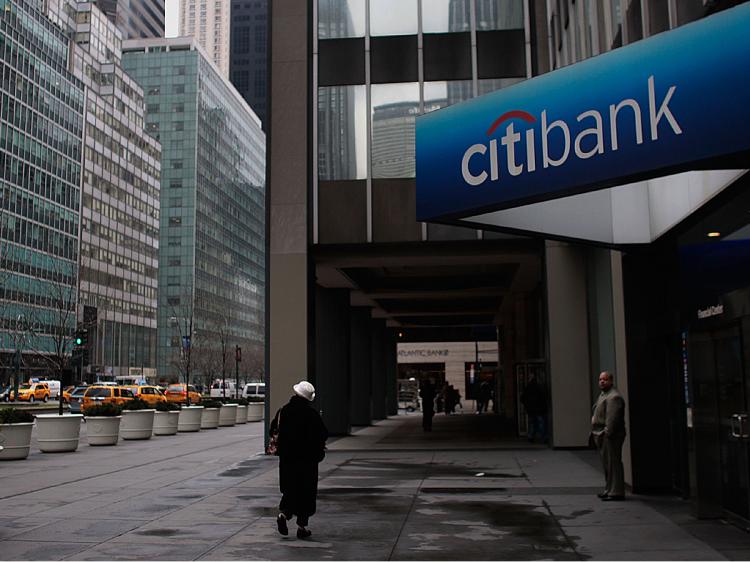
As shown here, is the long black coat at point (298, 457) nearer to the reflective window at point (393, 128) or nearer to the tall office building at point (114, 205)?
the reflective window at point (393, 128)

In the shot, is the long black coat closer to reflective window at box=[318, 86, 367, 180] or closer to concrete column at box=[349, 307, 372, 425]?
reflective window at box=[318, 86, 367, 180]

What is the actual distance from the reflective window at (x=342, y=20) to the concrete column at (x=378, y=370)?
19.0m

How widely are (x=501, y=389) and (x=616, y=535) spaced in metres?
35.4

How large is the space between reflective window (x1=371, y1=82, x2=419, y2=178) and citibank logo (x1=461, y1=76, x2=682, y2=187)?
12.6 metres

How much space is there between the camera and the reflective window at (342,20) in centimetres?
2373

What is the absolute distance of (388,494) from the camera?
45.1ft

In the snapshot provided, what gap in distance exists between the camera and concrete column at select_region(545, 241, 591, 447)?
72.5ft

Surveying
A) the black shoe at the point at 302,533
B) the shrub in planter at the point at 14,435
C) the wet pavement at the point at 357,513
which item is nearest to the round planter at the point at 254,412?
the shrub in planter at the point at 14,435

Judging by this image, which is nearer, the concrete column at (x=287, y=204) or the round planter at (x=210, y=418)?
the concrete column at (x=287, y=204)

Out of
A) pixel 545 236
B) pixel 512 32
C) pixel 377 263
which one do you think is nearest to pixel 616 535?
pixel 545 236

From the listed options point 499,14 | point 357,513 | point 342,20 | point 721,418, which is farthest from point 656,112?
point 342,20

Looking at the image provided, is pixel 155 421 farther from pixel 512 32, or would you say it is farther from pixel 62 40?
pixel 62 40

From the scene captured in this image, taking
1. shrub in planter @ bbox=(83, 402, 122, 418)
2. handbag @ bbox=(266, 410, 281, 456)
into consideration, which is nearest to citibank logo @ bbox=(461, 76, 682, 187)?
handbag @ bbox=(266, 410, 281, 456)

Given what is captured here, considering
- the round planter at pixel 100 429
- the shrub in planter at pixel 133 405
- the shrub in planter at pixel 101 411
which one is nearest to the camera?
the round planter at pixel 100 429
